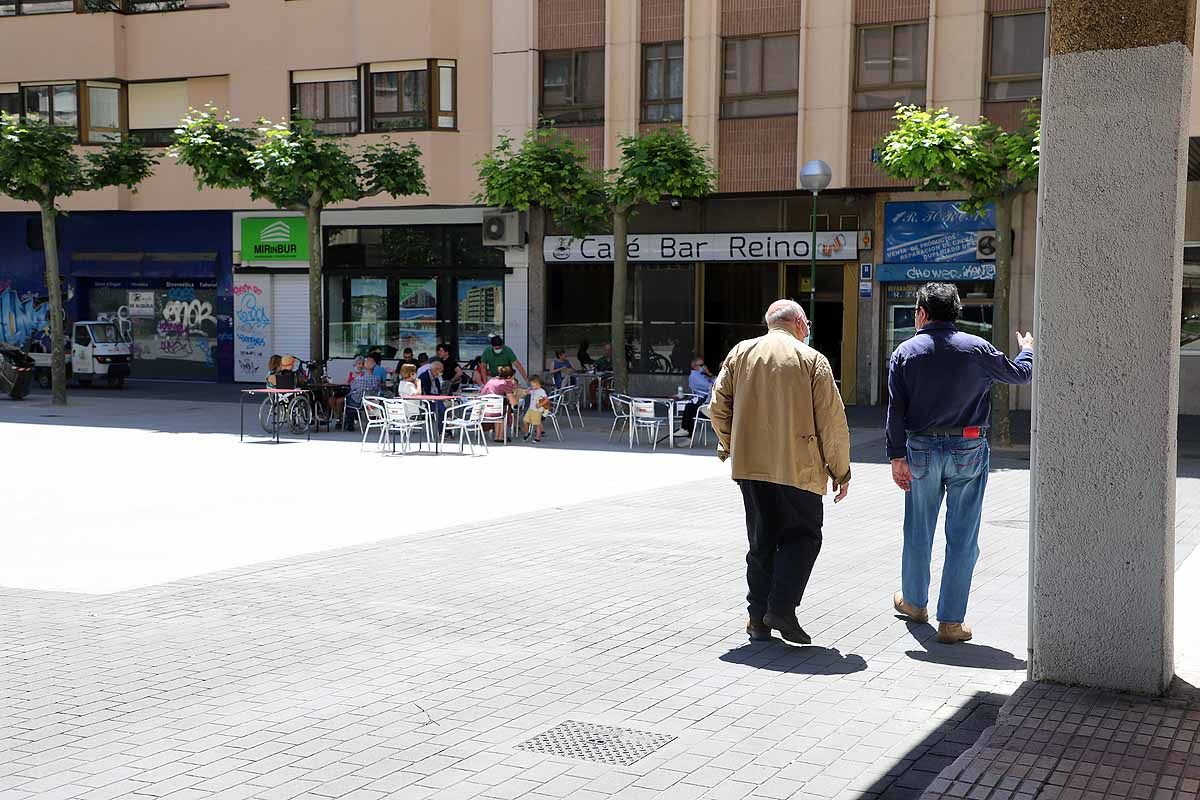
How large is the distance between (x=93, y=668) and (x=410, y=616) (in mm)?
1849

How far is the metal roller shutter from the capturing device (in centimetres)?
3262

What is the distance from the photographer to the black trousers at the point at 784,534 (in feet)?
23.2

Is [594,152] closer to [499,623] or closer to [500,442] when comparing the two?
[500,442]

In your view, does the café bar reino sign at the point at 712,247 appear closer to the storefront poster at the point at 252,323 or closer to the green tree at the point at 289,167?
the green tree at the point at 289,167

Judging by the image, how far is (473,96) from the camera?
28.4m

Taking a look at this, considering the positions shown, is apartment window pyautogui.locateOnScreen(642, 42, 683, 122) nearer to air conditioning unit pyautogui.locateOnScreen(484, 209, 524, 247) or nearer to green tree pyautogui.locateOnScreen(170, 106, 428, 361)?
air conditioning unit pyautogui.locateOnScreen(484, 209, 524, 247)

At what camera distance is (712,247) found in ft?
91.0

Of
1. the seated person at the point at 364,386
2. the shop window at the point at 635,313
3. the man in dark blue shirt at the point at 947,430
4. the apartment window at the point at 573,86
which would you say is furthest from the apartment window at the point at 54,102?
the man in dark blue shirt at the point at 947,430

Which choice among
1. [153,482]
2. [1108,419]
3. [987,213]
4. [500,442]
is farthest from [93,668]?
[987,213]

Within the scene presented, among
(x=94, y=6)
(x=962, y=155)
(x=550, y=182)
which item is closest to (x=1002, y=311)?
(x=962, y=155)

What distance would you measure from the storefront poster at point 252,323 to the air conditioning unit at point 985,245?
1656cm

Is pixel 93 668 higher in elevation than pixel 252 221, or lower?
lower


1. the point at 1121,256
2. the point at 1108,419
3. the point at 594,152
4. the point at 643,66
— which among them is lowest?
the point at 1108,419

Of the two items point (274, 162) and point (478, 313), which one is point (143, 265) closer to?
point (478, 313)
